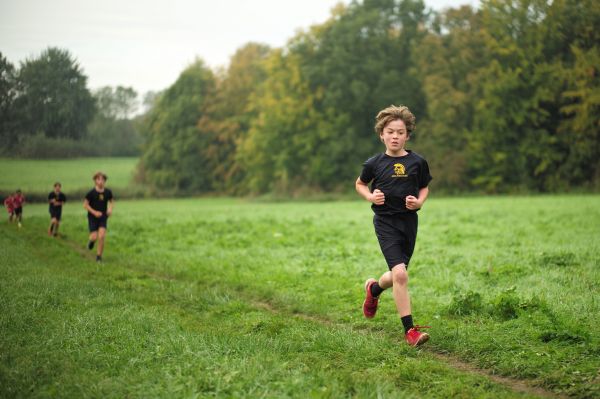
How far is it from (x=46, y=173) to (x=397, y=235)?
63.1ft

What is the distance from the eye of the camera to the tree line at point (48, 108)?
66.7ft

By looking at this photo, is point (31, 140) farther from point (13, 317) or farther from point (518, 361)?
point (518, 361)

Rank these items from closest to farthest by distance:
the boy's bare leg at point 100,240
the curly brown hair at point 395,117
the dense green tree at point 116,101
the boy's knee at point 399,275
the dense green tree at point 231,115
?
the boy's knee at point 399,275
the curly brown hair at point 395,117
the boy's bare leg at point 100,240
the dense green tree at point 116,101
the dense green tree at point 231,115

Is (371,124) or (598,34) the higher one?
(598,34)

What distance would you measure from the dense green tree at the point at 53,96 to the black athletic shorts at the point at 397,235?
18419 millimetres

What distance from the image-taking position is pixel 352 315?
8008 millimetres

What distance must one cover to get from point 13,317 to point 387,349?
488cm

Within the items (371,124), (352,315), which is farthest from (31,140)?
(371,124)

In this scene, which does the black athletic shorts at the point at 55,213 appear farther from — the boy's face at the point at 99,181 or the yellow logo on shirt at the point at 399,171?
the yellow logo on shirt at the point at 399,171

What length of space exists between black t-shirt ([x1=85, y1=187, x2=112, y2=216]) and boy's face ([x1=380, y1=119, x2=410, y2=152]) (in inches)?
379

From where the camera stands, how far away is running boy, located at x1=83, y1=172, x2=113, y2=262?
13805 mm

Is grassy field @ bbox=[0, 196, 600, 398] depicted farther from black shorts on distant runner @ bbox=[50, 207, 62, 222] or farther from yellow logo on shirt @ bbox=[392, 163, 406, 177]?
black shorts on distant runner @ bbox=[50, 207, 62, 222]

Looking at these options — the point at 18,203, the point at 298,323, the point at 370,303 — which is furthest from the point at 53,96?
the point at 370,303

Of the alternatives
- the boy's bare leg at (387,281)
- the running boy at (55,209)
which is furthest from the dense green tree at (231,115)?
the boy's bare leg at (387,281)
